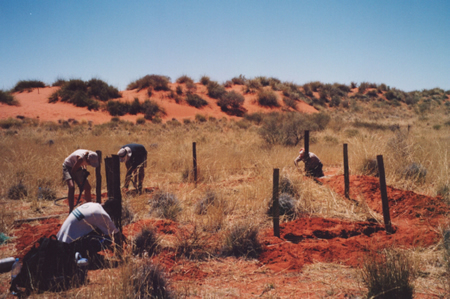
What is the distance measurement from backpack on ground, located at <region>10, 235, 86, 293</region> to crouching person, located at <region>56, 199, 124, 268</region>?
0.74ft

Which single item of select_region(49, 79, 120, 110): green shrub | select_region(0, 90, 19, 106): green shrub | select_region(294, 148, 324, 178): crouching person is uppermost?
select_region(49, 79, 120, 110): green shrub

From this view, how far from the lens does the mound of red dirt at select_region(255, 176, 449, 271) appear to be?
437 cm

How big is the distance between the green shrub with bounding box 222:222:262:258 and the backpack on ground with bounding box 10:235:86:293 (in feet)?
6.86

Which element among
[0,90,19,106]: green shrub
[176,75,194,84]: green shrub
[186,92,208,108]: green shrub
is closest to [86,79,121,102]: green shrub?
[0,90,19,106]: green shrub

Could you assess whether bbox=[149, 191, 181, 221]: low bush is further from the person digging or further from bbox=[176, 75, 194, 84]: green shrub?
bbox=[176, 75, 194, 84]: green shrub

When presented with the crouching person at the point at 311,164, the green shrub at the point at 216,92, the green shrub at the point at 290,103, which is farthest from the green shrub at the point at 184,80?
the crouching person at the point at 311,164

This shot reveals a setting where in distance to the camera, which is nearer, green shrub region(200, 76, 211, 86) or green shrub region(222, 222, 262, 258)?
green shrub region(222, 222, 262, 258)

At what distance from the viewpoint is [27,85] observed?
32.8 metres

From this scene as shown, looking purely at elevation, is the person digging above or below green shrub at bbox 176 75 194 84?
below

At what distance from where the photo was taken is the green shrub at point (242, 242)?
15.1 ft

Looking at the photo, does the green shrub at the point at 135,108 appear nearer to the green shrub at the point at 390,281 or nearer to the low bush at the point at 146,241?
the low bush at the point at 146,241

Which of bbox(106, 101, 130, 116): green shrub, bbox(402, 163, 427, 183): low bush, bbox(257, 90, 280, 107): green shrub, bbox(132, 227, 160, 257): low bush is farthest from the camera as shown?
bbox(257, 90, 280, 107): green shrub

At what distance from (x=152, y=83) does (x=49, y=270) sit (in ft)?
106

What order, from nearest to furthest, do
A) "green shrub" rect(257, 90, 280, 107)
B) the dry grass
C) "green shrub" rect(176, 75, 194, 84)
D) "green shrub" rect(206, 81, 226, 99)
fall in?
the dry grass → "green shrub" rect(206, 81, 226, 99) → "green shrub" rect(257, 90, 280, 107) → "green shrub" rect(176, 75, 194, 84)
